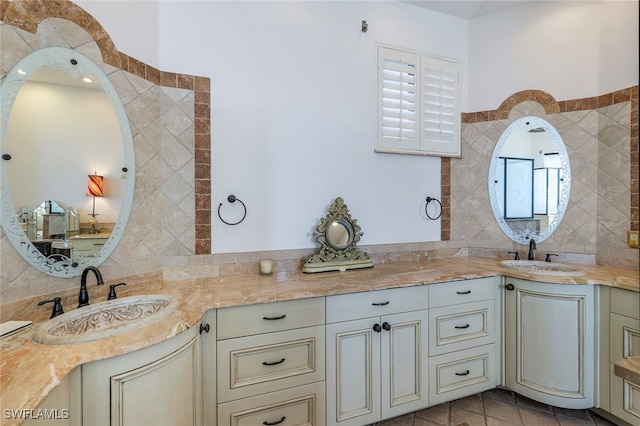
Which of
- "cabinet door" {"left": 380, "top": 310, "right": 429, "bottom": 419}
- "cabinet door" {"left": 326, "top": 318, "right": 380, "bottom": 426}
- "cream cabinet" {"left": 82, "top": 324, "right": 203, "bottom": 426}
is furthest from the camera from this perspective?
"cabinet door" {"left": 380, "top": 310, "right": 429, "bottom": 419}

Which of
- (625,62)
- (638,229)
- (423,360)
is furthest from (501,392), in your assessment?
(625,62)

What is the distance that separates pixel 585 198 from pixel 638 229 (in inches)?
14.8

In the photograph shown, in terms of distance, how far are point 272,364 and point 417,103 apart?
2.24 meters

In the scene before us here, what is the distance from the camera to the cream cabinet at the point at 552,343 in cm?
196

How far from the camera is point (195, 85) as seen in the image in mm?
2021

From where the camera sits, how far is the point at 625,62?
87.5 inches

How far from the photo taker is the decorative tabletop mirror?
2.21 metres

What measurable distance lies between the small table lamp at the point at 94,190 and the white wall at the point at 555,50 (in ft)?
9.51

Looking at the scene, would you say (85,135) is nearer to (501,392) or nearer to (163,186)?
(163,186)

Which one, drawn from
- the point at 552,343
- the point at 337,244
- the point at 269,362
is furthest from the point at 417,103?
the point at 269,362

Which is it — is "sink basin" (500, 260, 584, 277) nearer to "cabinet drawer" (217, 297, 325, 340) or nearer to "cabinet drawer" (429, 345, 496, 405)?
"cabinet drawer" (429, 345, 496, 405)

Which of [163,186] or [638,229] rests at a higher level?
[163,186]

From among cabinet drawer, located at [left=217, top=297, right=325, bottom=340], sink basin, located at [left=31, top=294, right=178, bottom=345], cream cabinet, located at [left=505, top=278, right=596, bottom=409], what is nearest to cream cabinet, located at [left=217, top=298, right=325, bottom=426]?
cabinet drawer, located at [left=217, top=297, right=325, bottom=340]

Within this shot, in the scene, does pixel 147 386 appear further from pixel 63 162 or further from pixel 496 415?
pixel 496 415
